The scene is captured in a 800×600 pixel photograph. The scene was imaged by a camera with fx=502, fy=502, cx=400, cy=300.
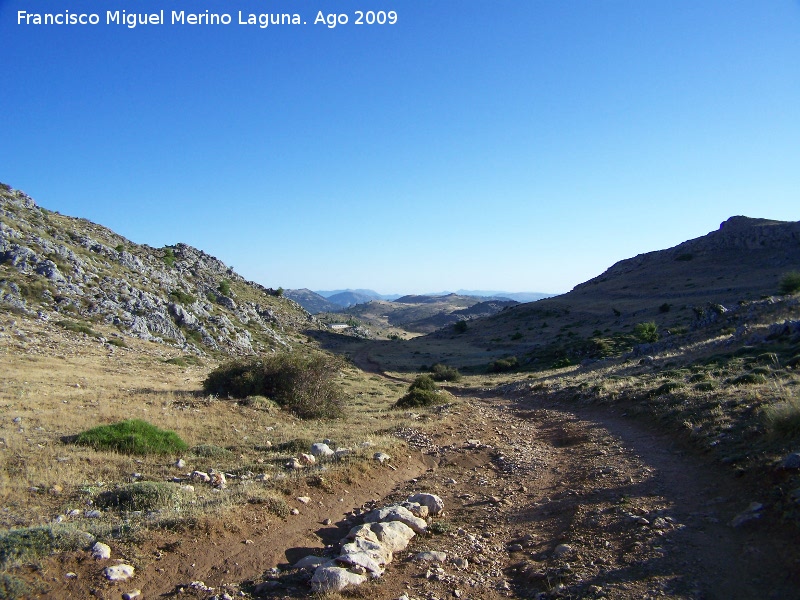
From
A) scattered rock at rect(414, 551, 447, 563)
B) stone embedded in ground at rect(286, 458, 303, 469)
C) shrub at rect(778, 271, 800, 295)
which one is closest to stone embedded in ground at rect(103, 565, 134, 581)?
scattered rock at rect(414, 551, 447, 563)

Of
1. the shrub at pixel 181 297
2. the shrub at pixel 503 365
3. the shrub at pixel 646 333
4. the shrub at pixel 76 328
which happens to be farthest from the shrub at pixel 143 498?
the shrub at pixel 181 297

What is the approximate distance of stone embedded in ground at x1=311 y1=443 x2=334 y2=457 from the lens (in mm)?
11430

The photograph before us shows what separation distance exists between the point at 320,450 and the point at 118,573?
627cm

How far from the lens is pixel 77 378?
841 inches

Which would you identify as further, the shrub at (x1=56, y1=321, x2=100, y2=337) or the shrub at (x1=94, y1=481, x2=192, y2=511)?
the shrub at (x1=56, y1=321, x2=100, y2=337)

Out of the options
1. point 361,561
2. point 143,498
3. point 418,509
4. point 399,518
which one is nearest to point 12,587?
point 143,498

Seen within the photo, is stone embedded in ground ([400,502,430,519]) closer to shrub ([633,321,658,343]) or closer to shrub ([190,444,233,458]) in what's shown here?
shrub ([190,444,233,458])

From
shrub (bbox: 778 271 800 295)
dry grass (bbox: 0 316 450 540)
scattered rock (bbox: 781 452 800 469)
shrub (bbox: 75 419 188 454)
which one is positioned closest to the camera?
scattered rock (bbox: 781 452 800 469)

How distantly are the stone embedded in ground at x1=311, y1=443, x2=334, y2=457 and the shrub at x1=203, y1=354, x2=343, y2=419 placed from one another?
7.35m

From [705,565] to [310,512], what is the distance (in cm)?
556

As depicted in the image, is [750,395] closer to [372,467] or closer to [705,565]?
[705,565]

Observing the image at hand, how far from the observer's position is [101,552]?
225 inches

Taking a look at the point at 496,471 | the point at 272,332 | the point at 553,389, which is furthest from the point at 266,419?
the point at 272,332

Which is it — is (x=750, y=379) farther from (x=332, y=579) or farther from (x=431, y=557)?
(x=332, y=579)
